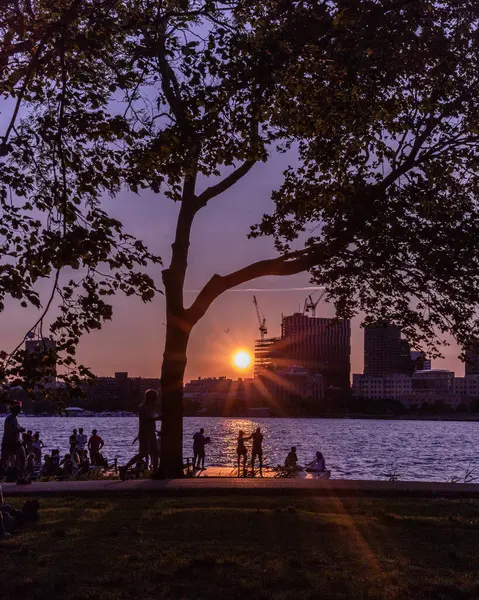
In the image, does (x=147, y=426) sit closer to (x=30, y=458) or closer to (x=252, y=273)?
(x=252, y=273)

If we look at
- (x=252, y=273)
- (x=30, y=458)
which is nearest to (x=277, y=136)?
(x=252, y=273)

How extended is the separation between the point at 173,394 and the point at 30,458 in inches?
356

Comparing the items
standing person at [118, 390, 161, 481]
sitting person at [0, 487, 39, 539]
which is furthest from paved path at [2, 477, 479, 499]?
sitting person at [0, 487, 39, 539]

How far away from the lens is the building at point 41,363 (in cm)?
881

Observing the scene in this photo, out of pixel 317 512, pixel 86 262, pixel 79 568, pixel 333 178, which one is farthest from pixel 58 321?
pixel 333 178

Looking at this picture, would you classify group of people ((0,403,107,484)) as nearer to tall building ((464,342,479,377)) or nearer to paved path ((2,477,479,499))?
paved path ((2,477,479,499))

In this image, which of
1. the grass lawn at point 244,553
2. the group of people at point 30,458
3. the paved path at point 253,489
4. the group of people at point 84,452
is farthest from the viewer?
the group of people at point 84,452

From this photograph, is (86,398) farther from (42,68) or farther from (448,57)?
(448,57)

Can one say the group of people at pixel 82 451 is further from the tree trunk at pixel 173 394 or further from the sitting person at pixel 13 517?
the sitting person at pixel 13 517

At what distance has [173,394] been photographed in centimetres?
1773

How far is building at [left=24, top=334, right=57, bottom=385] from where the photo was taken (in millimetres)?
8812

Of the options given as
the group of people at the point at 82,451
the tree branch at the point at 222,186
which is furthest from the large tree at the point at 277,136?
the group of people at the point at 82,451

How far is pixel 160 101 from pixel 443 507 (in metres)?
7.74

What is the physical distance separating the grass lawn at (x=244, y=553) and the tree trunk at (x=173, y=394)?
15.9ft
